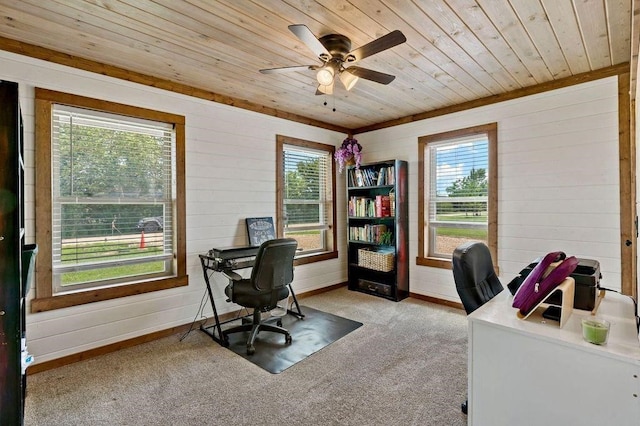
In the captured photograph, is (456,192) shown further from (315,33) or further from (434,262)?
(315,33)

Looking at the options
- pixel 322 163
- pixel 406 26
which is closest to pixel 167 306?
pixel 322 163

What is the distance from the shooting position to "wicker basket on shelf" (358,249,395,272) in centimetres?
420

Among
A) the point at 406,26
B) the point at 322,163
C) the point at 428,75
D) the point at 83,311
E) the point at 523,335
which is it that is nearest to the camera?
the point at 523,335

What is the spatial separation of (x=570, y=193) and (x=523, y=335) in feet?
8.20

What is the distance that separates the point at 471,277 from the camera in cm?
180

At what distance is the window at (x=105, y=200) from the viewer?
8.09 feet

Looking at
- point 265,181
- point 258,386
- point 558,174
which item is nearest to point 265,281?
point 258,386

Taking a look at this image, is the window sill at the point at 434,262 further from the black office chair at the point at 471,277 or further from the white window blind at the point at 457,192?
the black office chair at the point at 471,277

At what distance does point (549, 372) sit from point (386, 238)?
3.14m

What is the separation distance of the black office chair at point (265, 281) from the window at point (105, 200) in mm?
804

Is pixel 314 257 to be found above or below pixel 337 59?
below

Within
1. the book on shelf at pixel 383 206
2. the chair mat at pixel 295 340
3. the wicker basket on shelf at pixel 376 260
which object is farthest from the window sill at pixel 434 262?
the chair mat at pixel 295 340

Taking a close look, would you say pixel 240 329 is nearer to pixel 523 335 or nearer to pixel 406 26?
pixel 523 335

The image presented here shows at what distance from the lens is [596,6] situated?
6.36 feet
